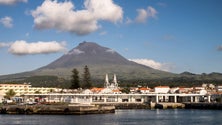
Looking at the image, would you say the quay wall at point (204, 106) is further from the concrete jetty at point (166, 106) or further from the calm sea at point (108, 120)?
the calm sea at point (108, 120)

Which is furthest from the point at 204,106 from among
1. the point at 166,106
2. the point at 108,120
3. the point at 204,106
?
the point at 108,120

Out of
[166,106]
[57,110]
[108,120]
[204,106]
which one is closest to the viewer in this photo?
[108,120]

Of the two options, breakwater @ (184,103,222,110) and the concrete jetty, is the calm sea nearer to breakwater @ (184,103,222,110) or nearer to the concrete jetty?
breakwater @ (184,103,222,110)

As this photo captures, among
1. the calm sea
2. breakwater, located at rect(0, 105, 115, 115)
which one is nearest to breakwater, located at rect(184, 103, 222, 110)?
breakwater, located at rect(0, 105, 115, 115)

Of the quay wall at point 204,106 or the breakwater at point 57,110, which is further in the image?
the quay wall at point 204,106

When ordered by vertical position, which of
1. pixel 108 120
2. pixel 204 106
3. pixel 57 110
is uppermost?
pixel 57 110

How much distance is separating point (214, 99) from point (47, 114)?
194 feet

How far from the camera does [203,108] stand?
9981 centimetres

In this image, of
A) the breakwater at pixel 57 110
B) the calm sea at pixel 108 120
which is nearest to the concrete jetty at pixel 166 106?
the breakwater at pixel 57 110

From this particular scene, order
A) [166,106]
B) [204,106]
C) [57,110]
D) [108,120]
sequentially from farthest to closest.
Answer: [166,106], [204,106], [57,110], [108,120]

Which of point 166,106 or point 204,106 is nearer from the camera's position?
point 204,106

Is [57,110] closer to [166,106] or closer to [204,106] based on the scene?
[166,106]

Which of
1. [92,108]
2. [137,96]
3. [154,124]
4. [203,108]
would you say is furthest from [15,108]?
[137,96]

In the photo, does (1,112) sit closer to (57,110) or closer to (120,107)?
(57,110)
